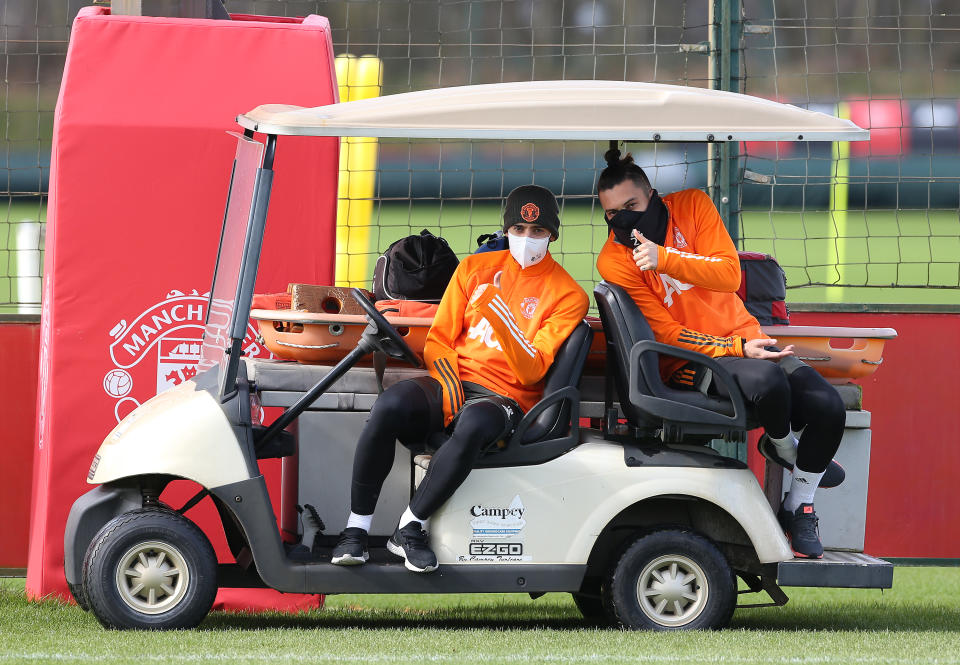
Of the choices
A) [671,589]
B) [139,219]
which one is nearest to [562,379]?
[671,589]

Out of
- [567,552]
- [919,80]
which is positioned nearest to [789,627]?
[567,552]

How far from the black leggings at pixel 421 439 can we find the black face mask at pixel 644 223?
0.77 metres

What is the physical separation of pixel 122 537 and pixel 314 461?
76cm

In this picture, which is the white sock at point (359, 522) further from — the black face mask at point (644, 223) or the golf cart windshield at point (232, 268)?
the black face mask at point (644, 223)

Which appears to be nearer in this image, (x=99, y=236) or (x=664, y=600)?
(x=664, y=600)

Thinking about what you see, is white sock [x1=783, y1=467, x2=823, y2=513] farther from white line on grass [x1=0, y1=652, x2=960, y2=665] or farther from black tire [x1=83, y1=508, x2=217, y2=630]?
black tire [x1=83, y1=508, x2=217, y2=630]

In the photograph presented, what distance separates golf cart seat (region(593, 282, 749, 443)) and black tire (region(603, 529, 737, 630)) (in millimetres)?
380

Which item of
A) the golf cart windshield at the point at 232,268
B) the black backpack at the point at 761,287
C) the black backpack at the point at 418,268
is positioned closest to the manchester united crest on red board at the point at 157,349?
the golf cart windshield at the point at 232,268

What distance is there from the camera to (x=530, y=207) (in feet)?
15.9

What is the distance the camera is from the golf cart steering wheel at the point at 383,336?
456 cm

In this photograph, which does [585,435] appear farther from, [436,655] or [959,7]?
[959,7]

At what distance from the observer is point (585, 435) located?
4922 millimetres

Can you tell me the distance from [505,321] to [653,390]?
0.56 meters

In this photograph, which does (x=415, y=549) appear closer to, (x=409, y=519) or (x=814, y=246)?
(x=409, y=519)
